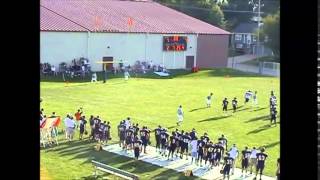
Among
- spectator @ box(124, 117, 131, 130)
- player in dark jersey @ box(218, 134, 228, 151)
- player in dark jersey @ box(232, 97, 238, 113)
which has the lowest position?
player in dark jersey @ box(218, 134, 228, 151)

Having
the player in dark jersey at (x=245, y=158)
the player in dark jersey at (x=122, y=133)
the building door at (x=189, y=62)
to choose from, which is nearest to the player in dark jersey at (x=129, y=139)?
the player in dark jersey at (x=122, y=133)

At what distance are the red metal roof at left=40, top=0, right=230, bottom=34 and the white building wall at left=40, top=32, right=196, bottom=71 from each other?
0.12 feet

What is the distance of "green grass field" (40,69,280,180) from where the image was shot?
157cm

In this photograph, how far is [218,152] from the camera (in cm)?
174

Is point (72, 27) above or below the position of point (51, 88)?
above

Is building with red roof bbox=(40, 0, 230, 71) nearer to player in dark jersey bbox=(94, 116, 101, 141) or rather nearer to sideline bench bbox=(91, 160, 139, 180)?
player in dark jersey bbox=(94, 116, 101, 141)

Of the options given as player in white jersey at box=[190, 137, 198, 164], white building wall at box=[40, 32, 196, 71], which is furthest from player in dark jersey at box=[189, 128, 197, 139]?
white building wall at box=[40, 32, 196, 71]

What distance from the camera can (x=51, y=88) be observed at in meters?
1.28

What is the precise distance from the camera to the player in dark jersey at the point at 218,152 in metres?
1.70

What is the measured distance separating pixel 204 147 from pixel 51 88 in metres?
0.72

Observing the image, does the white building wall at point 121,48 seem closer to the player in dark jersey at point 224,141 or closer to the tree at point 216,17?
the tree at point 216,17

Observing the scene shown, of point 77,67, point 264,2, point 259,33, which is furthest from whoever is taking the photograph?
point 77,67
